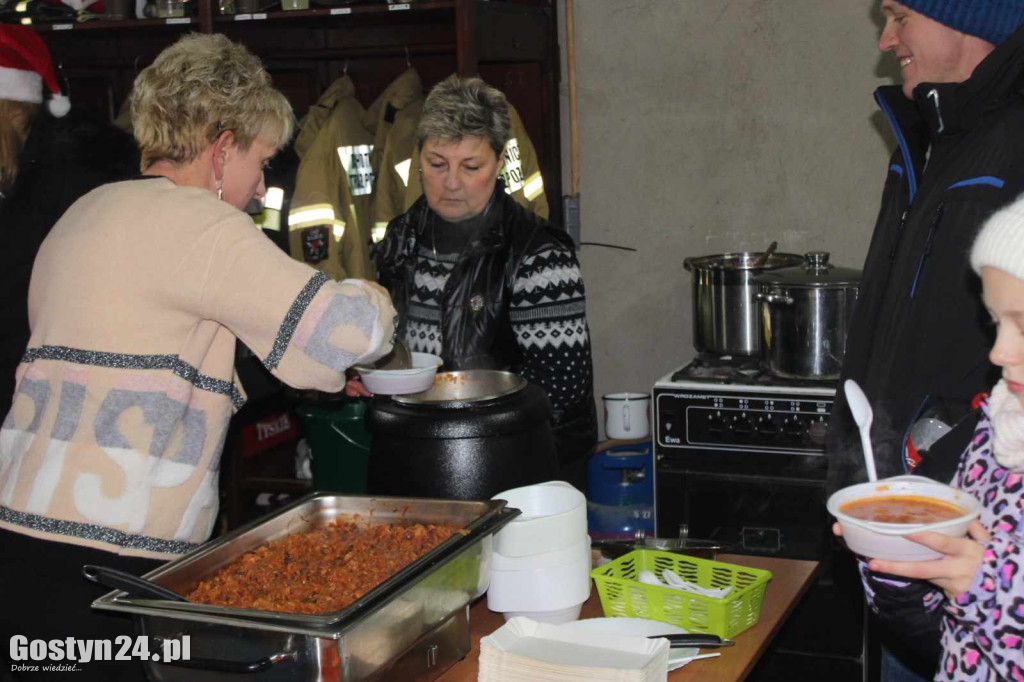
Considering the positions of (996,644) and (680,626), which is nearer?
(996,644)

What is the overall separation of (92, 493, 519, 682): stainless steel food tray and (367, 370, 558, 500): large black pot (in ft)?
0.82

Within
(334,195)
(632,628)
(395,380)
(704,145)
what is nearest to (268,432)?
A: (334,195)

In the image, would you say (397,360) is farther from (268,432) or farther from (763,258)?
(268,432)

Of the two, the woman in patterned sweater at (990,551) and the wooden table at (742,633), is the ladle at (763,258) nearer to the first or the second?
the wooden table at (742,633)

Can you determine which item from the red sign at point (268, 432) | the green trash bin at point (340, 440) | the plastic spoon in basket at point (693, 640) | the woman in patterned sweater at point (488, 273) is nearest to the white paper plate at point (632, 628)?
the plastic spoon in basket at point (693, 640)

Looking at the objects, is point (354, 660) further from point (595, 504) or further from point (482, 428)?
point (595, 504)

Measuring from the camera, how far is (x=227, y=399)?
192 centimetres

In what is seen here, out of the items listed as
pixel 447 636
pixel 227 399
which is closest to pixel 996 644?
pixel 447 636

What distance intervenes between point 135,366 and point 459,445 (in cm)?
67

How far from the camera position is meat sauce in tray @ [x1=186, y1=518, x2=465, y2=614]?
1657 millimetres

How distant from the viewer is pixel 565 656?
5.37ft

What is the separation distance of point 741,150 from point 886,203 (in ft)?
5.95

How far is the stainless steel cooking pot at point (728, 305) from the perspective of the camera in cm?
339

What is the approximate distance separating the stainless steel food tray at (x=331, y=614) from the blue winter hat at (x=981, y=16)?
1.22m
